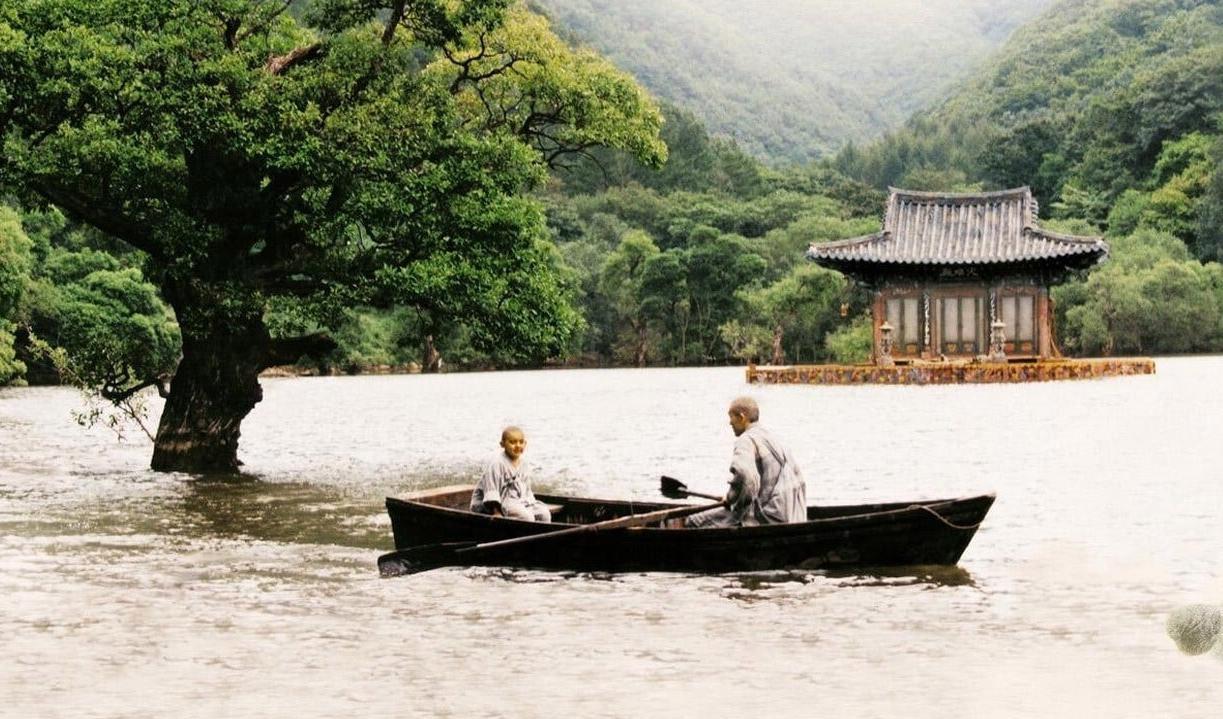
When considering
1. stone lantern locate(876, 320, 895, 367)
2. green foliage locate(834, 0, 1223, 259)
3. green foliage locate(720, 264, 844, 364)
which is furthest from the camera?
green foliage locate(834, 0, 1223, 259)

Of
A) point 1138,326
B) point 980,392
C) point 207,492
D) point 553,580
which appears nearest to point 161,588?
point 553,580

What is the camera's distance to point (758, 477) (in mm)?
12070

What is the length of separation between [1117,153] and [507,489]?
292 feet

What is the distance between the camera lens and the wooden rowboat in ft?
38.9

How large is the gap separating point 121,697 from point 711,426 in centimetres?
2537

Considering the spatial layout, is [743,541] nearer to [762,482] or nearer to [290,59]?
[762,482]

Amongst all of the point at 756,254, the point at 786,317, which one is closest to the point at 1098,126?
the point at 756,254

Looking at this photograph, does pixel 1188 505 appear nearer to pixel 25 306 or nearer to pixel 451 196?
pixel 451 196

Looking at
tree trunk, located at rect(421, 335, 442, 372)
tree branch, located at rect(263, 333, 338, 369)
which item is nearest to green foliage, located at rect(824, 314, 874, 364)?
tree trunk, located at rect(421, 335, 442, 372)

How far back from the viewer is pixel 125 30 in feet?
61.8

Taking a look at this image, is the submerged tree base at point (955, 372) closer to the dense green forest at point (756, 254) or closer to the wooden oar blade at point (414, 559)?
the dense green forest at point (756, 254)

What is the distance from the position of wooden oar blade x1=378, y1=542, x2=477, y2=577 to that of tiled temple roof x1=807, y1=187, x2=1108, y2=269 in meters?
39.3

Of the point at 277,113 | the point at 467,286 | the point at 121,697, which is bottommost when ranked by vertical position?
the point at 121,697

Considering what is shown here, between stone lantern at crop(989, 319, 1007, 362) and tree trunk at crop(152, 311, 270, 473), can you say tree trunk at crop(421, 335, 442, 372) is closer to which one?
stone lantern at crop(989, 319, 1007, 362)
